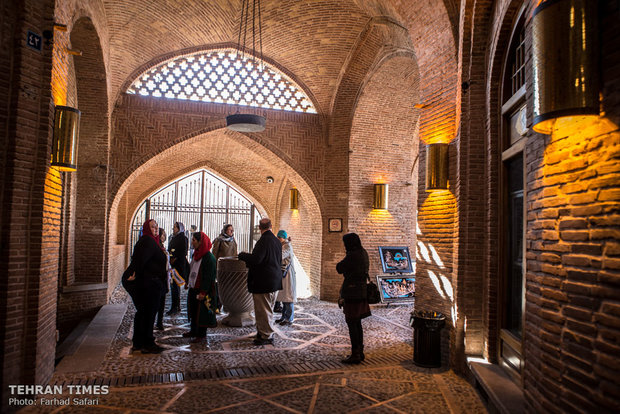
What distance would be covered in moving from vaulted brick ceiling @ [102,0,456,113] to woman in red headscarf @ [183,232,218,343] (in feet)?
17.1

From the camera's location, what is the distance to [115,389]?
440 centimetres

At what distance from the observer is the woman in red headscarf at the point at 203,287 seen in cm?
615

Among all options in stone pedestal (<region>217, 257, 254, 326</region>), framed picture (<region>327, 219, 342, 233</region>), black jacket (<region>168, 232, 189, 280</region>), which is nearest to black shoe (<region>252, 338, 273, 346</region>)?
stone pedestal (<region>217, 257, 254, 326</region>)

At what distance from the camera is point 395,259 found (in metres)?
10.5

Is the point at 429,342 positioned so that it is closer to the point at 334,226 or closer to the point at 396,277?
the point at 396,277

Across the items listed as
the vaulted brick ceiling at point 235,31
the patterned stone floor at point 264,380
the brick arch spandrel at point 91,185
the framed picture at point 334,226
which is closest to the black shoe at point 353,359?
the patterned stone floor at point 264,380

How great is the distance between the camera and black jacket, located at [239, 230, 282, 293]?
19.7ft

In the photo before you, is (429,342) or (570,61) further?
(429,342)

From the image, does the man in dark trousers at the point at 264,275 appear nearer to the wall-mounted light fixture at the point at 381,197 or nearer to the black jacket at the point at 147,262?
the black jacket at the point at 147,262

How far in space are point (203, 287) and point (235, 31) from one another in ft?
22.1

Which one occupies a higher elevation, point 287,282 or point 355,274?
point 355,274

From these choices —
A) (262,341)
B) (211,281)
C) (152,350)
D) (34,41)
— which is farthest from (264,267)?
(34,41)

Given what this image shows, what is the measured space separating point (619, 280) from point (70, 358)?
568 cm

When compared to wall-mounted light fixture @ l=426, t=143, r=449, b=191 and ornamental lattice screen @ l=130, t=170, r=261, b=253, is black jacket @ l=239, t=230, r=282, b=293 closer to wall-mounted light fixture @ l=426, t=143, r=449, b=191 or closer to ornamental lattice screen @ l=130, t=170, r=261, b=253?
wall-mounted light fixture @ l=426, t=143, r=449, b=191
